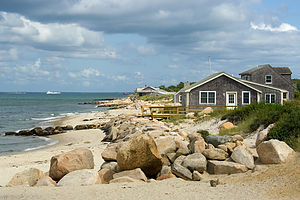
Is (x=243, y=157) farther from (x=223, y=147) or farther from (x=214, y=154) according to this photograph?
(x=223, y=147)

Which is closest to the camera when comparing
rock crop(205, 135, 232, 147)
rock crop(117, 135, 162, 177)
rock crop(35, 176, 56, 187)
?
rock crop(35, 176, 56, 187)

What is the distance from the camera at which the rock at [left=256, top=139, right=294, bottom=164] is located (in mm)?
9445

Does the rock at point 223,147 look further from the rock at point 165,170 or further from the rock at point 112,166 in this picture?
the rock at point 112,166

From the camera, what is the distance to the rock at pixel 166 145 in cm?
1150

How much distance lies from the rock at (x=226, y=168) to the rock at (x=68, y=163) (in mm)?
4125

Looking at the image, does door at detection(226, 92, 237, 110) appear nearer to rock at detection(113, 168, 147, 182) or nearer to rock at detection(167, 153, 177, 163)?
rock at detection(167, 153, 177, 163)

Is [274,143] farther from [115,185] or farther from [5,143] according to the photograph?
[5,143]

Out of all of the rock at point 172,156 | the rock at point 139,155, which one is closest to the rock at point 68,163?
the rock at point 139,155

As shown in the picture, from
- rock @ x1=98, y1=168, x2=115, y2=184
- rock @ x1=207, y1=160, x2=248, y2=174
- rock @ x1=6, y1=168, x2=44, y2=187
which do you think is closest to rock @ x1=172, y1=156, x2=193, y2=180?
rock @ x1=207, y1=160, x2=248, y2=174

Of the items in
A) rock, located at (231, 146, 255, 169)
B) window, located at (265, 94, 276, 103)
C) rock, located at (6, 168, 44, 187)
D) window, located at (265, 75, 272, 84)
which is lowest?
rock, located at (6, 168, 44, 187)

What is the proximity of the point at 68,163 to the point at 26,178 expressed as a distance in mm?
1337

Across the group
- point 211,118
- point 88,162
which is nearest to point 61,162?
point 88,162

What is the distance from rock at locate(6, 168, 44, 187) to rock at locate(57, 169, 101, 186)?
4.62 ft

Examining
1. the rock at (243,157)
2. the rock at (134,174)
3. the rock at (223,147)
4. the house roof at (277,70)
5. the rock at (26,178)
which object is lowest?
the rock at (26,178)
